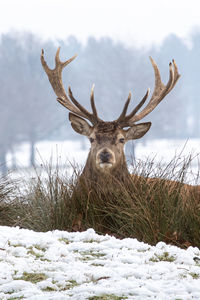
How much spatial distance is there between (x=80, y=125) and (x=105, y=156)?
107 centimetres

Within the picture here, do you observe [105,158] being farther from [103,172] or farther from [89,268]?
[89,268]

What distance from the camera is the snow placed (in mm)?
4188

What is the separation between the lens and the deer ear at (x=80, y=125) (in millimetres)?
8594

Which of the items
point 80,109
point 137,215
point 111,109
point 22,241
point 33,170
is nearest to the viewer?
point 22,241

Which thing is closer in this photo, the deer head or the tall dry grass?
the tall dry grass

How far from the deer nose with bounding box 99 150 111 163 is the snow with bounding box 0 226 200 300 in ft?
6.06

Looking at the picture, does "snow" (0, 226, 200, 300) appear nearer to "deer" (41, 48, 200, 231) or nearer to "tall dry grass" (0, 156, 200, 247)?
"tall dry grass" (0, 156, 200, 247)

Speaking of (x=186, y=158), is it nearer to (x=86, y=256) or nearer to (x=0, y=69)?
(x=86, y=256)

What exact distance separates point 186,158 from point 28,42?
79.2 ft

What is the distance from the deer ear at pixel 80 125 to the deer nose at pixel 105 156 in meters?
0.83

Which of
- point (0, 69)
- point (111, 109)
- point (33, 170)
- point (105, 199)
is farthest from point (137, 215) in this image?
point (0, 69)

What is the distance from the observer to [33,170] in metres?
9.25

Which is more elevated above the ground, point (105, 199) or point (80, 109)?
point (80, 109)

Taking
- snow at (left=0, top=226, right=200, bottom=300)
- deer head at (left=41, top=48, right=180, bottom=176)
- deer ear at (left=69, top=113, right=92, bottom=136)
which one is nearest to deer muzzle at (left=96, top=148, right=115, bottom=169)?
deer head at (left=41, top=48, right=180, bottom=176)
